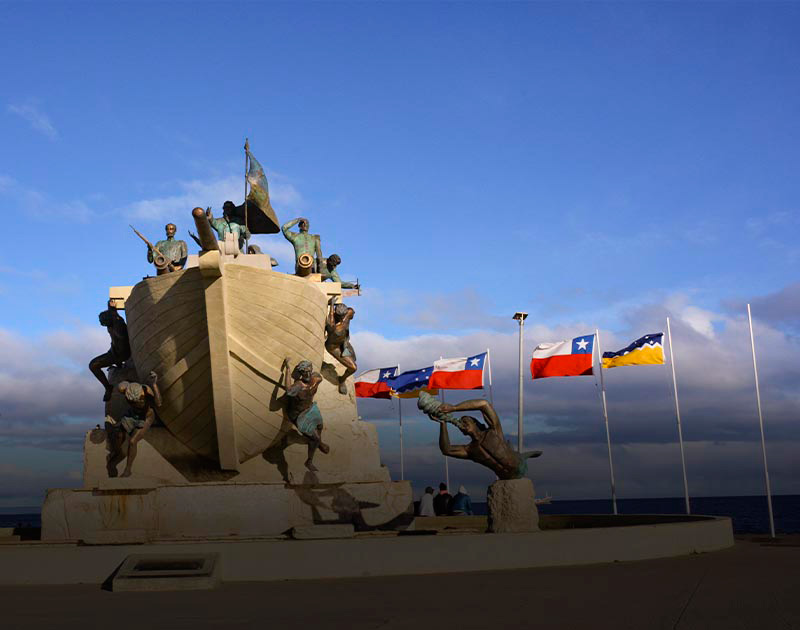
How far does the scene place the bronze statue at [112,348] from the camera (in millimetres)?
13484

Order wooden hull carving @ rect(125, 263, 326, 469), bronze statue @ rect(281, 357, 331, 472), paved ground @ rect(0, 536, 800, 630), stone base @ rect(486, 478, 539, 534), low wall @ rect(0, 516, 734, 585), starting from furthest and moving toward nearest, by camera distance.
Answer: bronze statue @ rect(281, 357, 331, 472) → wooden hull carving @ rect(125, 263, 326, 469) → stone base @ rect(486, 478, 539, 534) → low wall @ rect(0, 516, 734, 585) → paved ground @ rect(0, 536, 800, 630)

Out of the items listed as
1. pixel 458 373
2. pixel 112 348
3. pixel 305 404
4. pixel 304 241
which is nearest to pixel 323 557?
pixel 305 404

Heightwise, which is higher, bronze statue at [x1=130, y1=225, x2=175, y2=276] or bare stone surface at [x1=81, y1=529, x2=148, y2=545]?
bronze statue at [x1=130, y1=225, x2=175, y2=276]

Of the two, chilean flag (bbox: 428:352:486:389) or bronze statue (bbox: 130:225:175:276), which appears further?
chilean flag (bbox: 428:352:486:389)

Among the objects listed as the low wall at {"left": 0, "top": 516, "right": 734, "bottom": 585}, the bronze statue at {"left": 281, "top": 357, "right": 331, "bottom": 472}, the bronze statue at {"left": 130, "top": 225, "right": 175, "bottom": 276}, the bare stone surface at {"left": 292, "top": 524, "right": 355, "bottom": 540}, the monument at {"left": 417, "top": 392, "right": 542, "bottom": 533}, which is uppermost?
the bronze statue at {"left": 130, "top": 225, "right": 175, "bottom": 276}

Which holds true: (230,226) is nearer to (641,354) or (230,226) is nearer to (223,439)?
(223,439)

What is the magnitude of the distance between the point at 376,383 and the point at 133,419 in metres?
12.5

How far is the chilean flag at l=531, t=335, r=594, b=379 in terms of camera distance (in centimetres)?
2025

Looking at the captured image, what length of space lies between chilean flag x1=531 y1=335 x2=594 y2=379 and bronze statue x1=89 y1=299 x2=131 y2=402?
34.9 feet

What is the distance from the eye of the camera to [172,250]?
14.6 meters

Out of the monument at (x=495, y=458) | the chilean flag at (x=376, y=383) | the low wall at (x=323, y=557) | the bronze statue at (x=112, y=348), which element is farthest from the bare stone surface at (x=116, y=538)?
the chilean flag at (x=376, y=383)

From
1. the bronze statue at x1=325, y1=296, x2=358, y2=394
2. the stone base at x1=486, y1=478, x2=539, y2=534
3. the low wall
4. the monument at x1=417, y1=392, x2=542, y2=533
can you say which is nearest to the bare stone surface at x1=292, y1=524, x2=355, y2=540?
the low wall

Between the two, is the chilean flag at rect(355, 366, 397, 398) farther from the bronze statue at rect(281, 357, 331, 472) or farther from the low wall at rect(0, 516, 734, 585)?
the low wall at rect(0, 516, 734, 585)

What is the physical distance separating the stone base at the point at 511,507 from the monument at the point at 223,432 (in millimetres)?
2730
